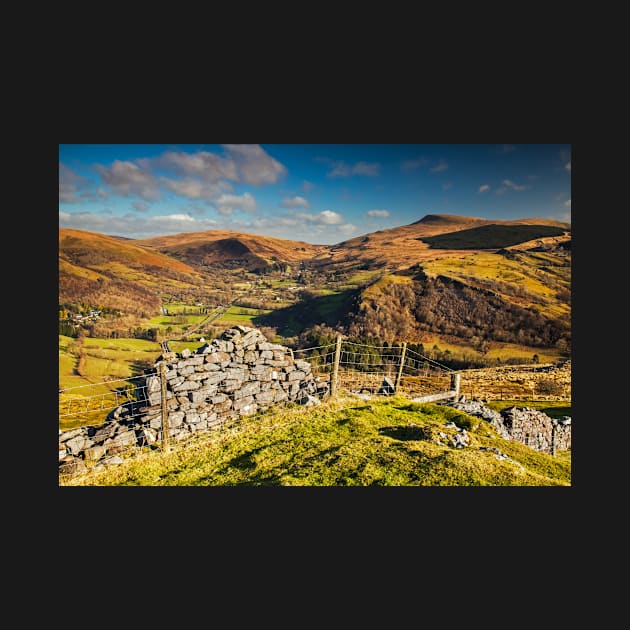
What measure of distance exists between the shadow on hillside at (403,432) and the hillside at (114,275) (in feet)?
118

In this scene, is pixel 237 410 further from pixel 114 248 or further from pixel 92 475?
pixel 114 248

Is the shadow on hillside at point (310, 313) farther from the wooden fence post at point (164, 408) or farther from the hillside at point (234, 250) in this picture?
the hillside at point (234, 250)

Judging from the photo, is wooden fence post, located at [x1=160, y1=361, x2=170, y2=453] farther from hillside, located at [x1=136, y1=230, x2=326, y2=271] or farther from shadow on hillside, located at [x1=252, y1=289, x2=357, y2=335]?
hillside, located at [x1=136, y1=230, x2=326, y2=271]

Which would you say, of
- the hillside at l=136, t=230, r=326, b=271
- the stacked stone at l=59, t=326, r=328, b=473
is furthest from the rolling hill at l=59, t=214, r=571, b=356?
the stacked stone at l=59, t=326, r=328, b=473

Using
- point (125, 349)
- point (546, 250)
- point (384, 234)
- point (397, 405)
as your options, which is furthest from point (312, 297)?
point (397, 405)

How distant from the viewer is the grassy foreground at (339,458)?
4.52 m

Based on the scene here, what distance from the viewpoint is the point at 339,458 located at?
4.92m

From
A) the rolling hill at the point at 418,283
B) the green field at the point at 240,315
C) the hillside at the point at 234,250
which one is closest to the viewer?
the rolling hill at the point at 418,283

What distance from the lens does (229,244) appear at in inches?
4296

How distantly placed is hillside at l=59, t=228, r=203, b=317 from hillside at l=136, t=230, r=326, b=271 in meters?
18.1

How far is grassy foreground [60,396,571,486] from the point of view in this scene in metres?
4.52

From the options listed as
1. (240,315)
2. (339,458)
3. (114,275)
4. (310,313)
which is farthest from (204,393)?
(114,275)

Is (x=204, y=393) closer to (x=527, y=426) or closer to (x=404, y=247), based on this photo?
(x=527, y=426)

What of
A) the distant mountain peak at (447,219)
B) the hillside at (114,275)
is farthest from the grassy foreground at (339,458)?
the distant mountain peak at (447,219)
